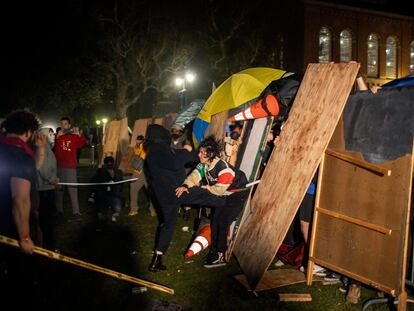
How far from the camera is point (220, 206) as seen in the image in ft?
18.7

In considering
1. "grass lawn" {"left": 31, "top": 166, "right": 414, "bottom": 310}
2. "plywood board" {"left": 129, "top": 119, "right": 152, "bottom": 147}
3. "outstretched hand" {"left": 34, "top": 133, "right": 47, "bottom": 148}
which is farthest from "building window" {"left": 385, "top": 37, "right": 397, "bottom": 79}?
"outstretched hand" {"left": 34, "top": 133, "right": 47, "bottom": 148}

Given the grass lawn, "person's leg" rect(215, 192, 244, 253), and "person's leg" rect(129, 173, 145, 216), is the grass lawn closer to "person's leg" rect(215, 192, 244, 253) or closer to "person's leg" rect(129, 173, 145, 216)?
"person's leg" rect(215, 192, 244, 253)

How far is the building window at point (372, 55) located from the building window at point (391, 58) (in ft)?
2.93

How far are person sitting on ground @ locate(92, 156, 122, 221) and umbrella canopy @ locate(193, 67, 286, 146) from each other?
9.57 feet

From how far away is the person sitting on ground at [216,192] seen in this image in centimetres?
553

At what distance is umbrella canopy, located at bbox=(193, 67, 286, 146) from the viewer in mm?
6273

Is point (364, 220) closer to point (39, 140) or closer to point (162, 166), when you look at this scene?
point (162, 166)

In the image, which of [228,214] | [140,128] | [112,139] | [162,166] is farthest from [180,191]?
[112,139]

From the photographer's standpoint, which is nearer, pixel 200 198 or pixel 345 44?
pixel 200 198

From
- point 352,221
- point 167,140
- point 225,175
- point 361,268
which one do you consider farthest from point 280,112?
point 361,268

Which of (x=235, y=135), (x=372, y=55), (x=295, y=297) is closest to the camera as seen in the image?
(x=295, y=297)

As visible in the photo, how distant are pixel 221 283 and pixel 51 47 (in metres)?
22.4

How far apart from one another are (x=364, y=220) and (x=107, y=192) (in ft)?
19.4

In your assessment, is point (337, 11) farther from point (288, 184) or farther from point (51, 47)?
point (288, 184)
